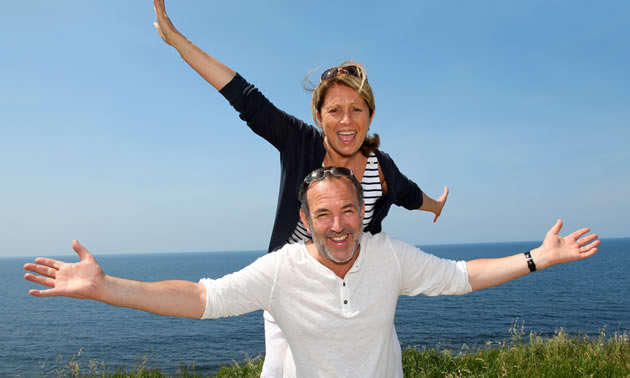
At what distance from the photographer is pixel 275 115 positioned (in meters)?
3.56

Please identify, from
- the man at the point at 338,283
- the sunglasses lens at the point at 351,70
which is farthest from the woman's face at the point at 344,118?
the man at the point at 338,283

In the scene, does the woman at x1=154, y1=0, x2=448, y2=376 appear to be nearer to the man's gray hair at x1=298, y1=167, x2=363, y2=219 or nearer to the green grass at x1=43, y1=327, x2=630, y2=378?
the man's gray hair at x1=298, y1=167, x2=363, y2=219

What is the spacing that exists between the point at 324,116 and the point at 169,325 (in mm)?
52511

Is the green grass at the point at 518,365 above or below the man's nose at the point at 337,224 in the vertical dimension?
below

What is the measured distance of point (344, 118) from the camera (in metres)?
3.44

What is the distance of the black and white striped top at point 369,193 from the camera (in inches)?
144

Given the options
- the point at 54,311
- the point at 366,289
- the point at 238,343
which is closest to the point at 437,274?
the point at 366,289

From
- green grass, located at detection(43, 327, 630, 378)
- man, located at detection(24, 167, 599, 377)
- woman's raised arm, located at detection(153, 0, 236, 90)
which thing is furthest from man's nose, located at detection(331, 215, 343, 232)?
green grass, located at detection(43, 327, 630, 378)

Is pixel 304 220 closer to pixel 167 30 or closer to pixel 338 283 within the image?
pixel 338 283

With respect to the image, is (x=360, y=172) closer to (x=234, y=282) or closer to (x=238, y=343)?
(x=234, y=282)

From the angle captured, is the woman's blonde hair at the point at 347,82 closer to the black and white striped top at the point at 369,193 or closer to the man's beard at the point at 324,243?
the black and white striped top at the point at 369,193

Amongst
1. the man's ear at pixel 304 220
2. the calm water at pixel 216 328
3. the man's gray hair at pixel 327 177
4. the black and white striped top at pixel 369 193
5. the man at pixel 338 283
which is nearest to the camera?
the man at pixel 338 283

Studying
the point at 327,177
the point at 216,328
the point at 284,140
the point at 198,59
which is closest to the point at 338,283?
the point at 327,177

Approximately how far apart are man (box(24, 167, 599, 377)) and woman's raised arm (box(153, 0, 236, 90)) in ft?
3.80
